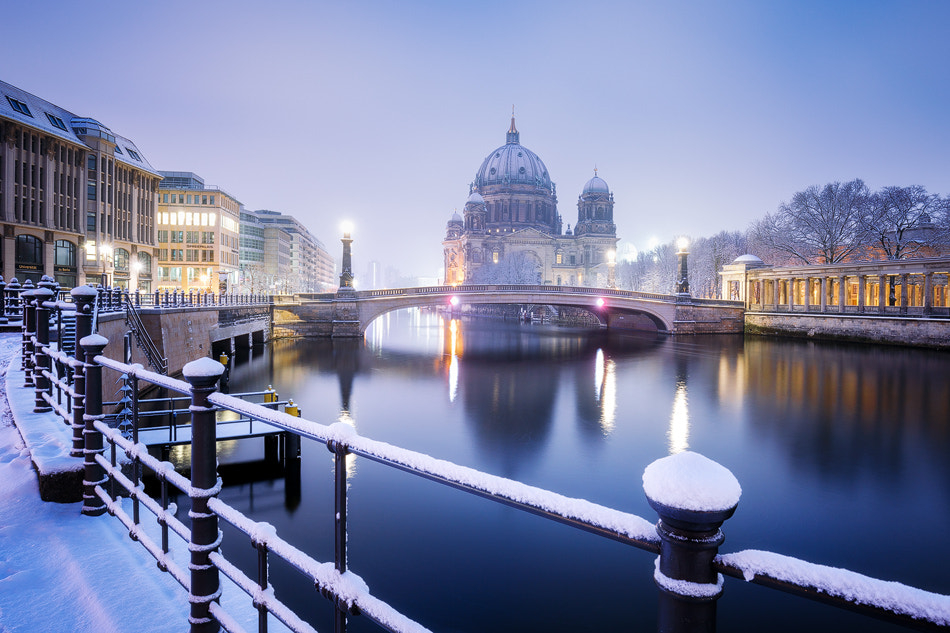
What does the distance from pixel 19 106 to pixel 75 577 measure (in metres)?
51.1

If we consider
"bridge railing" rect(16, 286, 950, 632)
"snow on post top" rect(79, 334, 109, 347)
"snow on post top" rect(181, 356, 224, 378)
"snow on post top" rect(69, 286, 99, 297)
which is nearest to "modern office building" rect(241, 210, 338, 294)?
"snow on post top" rect(69, 286, 99, 297)

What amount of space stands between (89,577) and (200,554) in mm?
1481

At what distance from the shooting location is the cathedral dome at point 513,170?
130 meters

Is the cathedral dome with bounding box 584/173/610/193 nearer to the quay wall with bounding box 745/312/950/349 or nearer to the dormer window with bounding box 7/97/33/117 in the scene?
the quay wall with bounding box 745/312/950/349

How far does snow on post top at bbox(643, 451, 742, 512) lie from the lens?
154cm

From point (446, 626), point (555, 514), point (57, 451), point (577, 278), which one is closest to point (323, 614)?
point (446, 626)

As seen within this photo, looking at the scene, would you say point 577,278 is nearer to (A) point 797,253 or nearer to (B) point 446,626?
(A) point 797,253

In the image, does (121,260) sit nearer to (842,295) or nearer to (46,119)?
(46,119)

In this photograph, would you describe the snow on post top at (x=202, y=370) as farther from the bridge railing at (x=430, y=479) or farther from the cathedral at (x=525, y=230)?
the cathedral at (x=525, y=230)

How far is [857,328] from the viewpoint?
4850cm

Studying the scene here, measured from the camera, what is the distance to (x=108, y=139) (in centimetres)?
4862

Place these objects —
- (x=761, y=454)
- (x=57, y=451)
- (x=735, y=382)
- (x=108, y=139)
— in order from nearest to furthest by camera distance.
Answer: (x=57, y=451)
(x=761, y=454)
(x=735, y=382)
(x=108, y=139)

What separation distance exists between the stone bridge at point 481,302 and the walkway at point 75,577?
140 feet

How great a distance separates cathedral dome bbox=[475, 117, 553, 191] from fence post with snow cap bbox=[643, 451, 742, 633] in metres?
130
